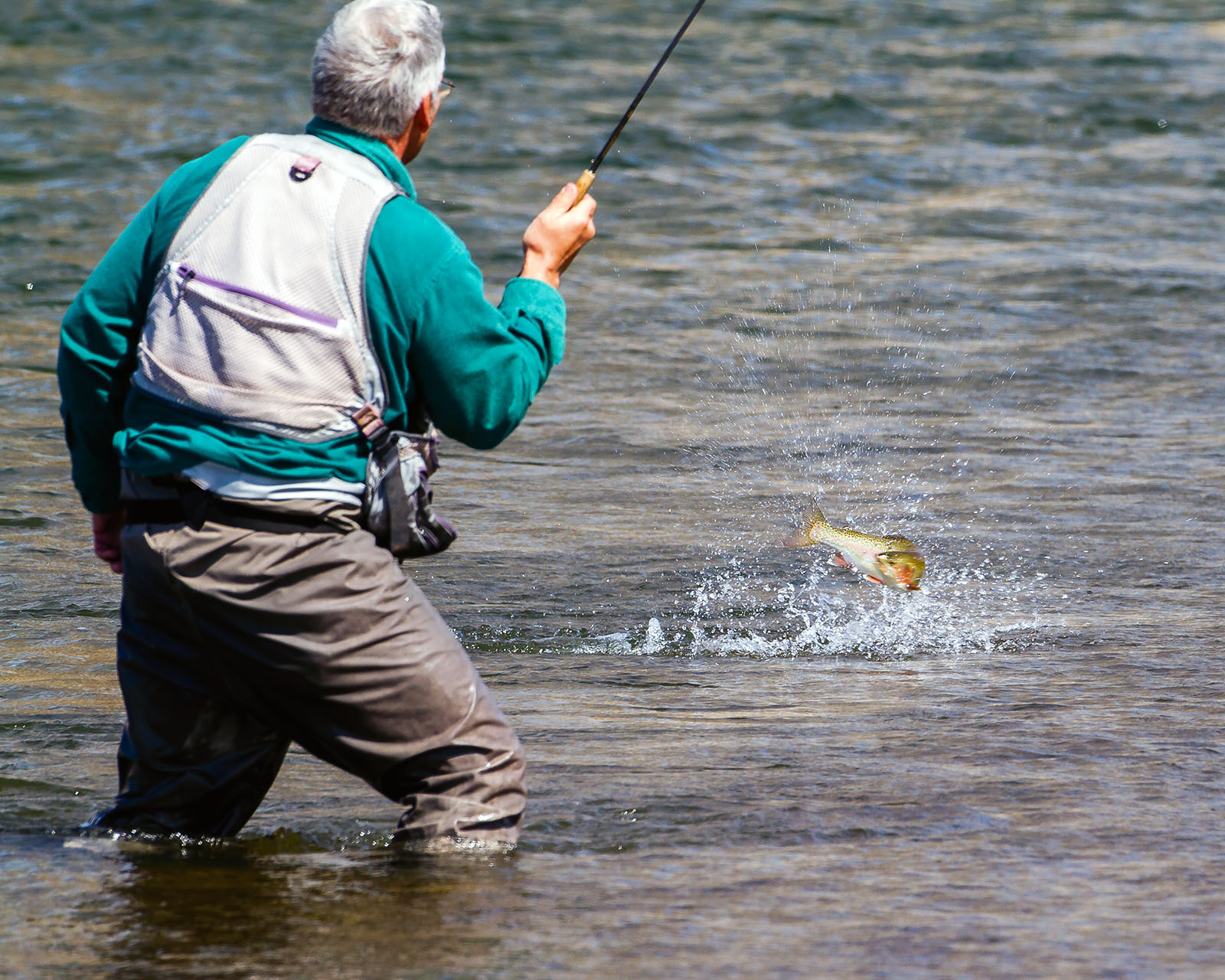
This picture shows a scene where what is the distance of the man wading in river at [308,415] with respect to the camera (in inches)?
147

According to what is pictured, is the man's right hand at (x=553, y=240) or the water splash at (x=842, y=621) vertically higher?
the man's right hand at (x=553, y=240)

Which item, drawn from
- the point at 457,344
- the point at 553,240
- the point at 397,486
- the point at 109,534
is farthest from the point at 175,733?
the point at 553,240

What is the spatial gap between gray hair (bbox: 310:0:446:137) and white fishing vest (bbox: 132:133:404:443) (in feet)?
0.56

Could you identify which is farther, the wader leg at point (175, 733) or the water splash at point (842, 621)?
the water splash at point (842, 621)

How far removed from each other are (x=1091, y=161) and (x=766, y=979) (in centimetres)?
1705

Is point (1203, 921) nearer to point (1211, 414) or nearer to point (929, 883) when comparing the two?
point (929, 883)

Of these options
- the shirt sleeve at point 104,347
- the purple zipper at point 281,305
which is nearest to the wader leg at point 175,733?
the shirt sleeve at point 104,347

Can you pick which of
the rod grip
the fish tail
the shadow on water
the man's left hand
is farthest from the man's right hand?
the fish tail

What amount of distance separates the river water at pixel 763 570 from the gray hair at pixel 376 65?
1.57 m

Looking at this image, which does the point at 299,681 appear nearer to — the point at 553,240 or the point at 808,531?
the point at 553,240

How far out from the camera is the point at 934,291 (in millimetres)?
14047

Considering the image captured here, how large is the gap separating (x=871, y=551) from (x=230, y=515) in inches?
119

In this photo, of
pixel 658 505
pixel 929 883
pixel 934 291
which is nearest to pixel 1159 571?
pixel 658 505

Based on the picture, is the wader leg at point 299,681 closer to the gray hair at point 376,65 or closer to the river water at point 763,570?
the river water at point 763,570
